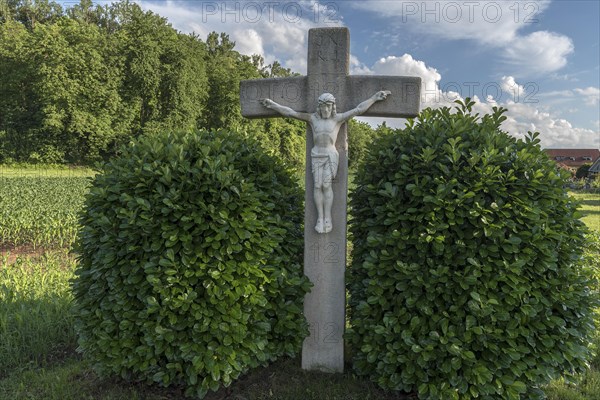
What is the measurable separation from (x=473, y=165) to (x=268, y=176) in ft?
5.40

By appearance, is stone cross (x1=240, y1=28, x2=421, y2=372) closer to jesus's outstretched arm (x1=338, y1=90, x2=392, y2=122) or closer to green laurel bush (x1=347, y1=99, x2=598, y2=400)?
jesus's outstretched arm (x1=338, y1=90, x2=392, y2=122)

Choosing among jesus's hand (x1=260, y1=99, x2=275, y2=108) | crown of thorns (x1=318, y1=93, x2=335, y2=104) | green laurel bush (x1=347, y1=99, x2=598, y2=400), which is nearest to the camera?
green laurel bush (x1=347, y1=99, x2=598, y2=400)

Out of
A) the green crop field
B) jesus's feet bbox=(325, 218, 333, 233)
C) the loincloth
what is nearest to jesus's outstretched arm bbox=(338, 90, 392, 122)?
the loincloth

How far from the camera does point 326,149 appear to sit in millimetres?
3355

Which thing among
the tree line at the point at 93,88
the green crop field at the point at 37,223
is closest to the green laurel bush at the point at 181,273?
the green crop field at the point at 37,223

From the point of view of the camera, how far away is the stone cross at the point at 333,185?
11.4 ft

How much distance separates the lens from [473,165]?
9.39 ft

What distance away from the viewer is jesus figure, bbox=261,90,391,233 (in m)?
3.34

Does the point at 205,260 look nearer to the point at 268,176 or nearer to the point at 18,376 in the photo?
the point at 268,176

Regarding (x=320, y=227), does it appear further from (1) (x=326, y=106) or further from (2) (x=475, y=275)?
(2) (x=475, y=275)

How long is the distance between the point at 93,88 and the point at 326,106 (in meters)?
39.3

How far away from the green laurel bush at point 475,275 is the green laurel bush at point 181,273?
854 millimetres

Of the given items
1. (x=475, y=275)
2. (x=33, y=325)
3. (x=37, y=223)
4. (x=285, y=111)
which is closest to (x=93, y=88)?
(x=37, y=223)

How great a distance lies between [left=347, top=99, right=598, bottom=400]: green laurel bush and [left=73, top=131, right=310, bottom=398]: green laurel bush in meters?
0.85
